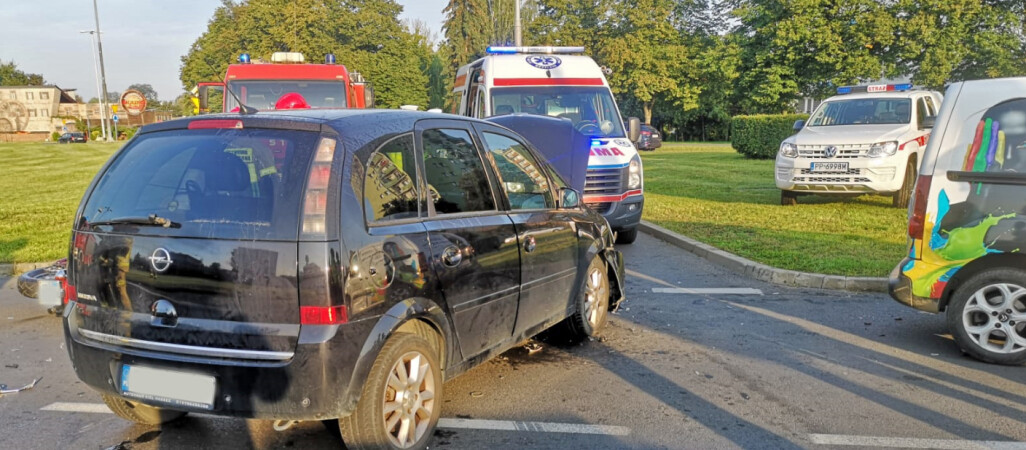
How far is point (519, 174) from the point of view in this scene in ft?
16.2

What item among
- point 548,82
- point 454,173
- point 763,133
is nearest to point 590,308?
point 454,173

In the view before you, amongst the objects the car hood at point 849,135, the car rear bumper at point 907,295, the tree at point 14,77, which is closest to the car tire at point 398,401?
the car rear bumper at point 907,295

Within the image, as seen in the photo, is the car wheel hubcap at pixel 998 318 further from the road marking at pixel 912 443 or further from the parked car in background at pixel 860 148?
the parked car in background at pixel 860 148

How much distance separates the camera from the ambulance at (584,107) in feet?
31.6

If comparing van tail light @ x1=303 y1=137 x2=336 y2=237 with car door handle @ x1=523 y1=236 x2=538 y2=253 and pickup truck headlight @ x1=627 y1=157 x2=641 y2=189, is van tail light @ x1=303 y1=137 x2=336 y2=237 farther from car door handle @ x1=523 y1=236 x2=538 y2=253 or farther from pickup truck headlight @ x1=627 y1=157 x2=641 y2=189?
pickup truck headlight @ x1=627 y1=157 x2=641 y2=189

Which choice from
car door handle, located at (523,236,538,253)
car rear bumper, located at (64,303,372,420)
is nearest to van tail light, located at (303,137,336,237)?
car rear bumper, located at (64,303,372,420)

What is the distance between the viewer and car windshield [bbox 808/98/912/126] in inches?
508

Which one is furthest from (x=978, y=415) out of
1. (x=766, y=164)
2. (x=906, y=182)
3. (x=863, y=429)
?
(x=766, y=164)

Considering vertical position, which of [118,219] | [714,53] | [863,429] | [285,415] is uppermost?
[714,53]

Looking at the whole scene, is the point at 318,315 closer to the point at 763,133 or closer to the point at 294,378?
the point at 294,378

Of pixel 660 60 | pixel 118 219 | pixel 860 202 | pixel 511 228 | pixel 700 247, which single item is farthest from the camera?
pixel 660 60

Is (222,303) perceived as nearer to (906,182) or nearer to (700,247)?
(700,247)

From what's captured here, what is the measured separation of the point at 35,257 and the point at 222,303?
7036 mm

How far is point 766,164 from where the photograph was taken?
1013 inches
